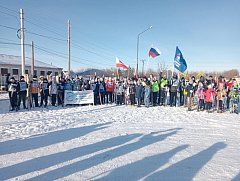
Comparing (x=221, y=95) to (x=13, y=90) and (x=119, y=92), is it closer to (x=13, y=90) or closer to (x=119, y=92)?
(x=119, y=92)

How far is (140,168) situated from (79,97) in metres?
11.6

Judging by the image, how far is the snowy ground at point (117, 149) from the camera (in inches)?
207

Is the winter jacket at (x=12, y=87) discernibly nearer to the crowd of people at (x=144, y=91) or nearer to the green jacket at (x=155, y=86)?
the crowd of people at (x=144, y=91)

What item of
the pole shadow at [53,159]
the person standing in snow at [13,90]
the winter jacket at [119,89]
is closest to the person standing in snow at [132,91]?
the winter jacket at [119,89]

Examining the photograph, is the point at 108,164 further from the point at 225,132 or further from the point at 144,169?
the point at 225,132

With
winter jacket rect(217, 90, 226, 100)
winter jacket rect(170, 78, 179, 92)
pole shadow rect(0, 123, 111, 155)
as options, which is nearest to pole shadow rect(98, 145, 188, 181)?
pole shadow rect(0, 123, 111, 155)

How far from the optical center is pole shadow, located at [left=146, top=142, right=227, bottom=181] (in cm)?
508

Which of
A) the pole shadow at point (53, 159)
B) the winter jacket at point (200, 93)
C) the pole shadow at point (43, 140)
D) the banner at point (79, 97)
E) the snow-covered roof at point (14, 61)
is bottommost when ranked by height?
the pole shadow at point (53, 159)

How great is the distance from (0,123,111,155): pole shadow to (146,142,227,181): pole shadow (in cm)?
364

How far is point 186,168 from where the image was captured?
220 inches

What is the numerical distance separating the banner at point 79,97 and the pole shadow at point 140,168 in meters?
10.7

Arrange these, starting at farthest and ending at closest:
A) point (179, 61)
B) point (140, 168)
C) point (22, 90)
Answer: point (179, 61), point (22, 90), point (140, 168)

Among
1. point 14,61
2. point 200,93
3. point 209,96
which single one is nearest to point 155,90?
point 200,93

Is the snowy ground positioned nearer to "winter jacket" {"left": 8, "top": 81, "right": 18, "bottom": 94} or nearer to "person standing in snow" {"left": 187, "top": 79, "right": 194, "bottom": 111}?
"winter jacket" {"left": 8, "top": 81, "right": 18, "bottom": 94}
